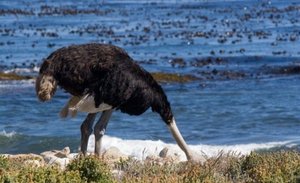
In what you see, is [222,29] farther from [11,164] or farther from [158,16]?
[11,164]

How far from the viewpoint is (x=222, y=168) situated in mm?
9672

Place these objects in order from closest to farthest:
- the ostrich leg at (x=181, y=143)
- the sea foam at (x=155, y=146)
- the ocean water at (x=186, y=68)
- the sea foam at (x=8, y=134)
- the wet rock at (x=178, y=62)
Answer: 1. the ostrich leg at (x=181, y=143)
2. the sea foam at (x=155, y=146)
3. the ocean water at (x=186, y=68)
4. the sea foam at (x=8, y=134)
5. the wet rock at (x=178, y=62)

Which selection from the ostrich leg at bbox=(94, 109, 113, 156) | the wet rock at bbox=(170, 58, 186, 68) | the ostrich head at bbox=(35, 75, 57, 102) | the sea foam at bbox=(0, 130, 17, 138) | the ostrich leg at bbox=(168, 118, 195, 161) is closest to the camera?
the ostrich leg at bbox=(168, 118, 195, 161)

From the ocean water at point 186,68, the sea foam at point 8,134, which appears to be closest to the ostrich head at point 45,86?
the ocean water at point 186,68

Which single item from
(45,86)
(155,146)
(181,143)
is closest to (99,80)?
(45,86)

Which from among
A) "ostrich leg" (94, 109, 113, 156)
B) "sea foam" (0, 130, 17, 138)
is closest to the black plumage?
"ostrich leg" (94, 109, 113, 156)

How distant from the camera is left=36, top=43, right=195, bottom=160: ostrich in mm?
10328

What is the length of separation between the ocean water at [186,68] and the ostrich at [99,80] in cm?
→ 132

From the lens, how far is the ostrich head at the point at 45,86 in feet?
34.2

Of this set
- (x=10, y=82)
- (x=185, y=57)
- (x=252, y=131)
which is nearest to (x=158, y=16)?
(x=185, y=57)

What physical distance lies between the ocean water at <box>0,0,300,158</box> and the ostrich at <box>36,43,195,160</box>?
1319mm

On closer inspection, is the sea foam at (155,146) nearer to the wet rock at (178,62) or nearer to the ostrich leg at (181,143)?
the ostrich leg at (181,143)

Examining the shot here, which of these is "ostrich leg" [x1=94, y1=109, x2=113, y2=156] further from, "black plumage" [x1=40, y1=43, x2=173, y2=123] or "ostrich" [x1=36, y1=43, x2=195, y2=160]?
"black plumage" [x1=40, y1=43, x2=173, y2=123]

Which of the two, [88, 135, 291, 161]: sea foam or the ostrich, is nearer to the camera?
the ostrich
